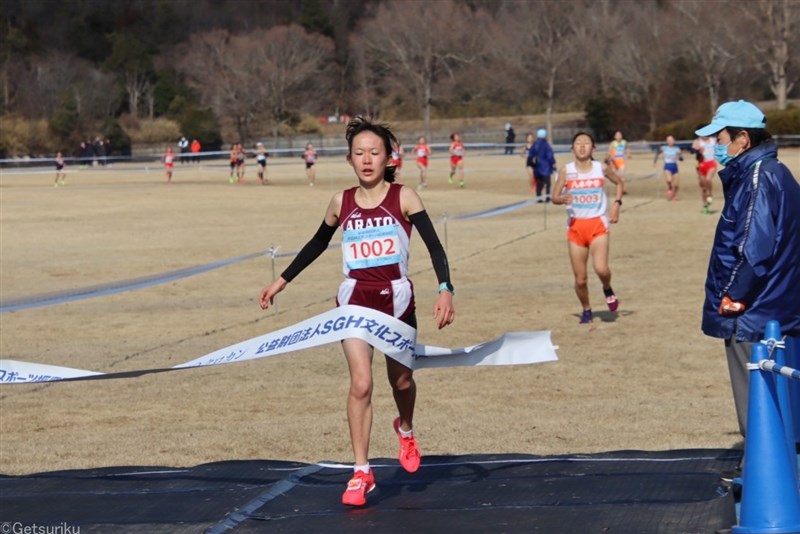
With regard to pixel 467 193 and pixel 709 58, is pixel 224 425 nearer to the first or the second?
pixel 467 193

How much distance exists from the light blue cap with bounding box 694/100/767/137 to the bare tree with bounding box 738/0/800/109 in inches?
A: 2750

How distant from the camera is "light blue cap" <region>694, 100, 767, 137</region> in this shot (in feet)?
20.2

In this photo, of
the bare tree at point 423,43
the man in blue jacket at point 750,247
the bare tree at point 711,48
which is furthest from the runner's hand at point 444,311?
the bare tree at point 423,43

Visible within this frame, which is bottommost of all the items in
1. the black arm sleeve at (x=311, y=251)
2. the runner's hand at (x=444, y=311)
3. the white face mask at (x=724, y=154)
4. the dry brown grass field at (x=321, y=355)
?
the dry brown grass field at (x=321, y=355)

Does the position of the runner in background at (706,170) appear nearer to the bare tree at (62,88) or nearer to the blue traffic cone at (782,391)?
the blue traffic cone at (782,391)

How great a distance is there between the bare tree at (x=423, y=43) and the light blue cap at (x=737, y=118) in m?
88.6

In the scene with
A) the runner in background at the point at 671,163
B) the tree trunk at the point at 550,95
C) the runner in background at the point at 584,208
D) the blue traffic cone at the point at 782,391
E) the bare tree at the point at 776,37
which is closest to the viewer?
the blue traffic cone at the point at 782,391

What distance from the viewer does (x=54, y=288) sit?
58.2ft

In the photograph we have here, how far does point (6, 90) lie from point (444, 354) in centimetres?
9216

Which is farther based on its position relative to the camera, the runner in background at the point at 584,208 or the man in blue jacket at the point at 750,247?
the runner in background at the point at 584,208

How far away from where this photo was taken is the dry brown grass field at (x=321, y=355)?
866 cm

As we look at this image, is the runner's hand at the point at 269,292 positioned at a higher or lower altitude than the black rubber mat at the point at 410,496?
higher

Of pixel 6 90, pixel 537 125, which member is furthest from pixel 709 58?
pixel 6 90

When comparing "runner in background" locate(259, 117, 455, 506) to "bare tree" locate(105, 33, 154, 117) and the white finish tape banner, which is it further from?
"bare tree" locate(105, 33, 154, 117)
